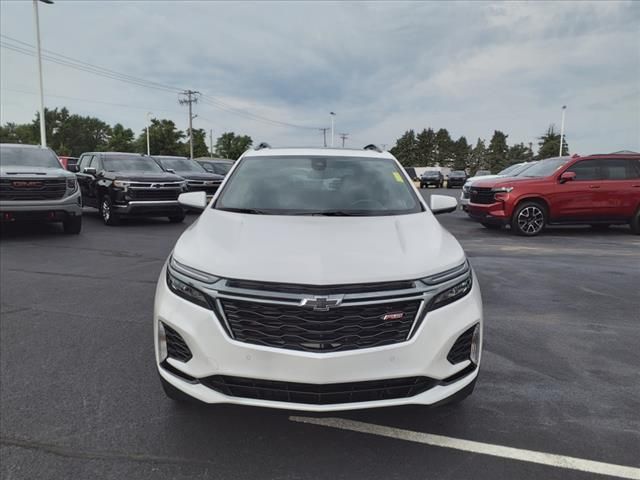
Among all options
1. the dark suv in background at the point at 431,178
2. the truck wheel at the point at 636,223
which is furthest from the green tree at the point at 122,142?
the truck wheel at the point at 636,223

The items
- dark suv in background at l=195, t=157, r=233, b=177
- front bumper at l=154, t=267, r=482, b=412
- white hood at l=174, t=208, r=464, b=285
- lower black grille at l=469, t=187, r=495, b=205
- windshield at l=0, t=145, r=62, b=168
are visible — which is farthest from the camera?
dark suv in background at l=195, t=157, r=233, b=177

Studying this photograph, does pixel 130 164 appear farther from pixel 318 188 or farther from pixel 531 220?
pixel 318 188

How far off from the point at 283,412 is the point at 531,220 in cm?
1036

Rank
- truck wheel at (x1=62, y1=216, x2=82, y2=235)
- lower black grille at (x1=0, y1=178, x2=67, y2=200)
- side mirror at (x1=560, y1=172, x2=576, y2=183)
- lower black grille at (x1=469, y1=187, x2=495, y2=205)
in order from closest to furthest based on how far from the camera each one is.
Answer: lower black grille at (x1=0, y1=178, x2=67, y2=200), truck wheel at (x1=62, y1=216, x2=82, y2=235), side mirror at (x1=560, y1=172, x2=576, y2=183), lower black grille at (x1=469, y1=187, x2=495, y2=205)

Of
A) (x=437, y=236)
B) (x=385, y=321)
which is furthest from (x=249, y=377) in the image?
(x=437, y=236)

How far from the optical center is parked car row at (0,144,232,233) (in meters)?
9.45

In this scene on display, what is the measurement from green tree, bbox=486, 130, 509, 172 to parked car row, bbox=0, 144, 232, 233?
85.8m

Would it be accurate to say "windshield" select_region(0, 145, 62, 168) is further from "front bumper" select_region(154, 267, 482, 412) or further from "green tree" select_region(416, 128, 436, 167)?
"green tree" select_region(416, 128, 436, 167)

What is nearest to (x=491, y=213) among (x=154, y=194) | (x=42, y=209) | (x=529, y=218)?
(x=529, y=218)

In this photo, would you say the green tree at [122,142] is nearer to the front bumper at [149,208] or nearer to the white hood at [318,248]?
the front bumper at [149,208]

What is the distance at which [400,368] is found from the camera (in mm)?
2387

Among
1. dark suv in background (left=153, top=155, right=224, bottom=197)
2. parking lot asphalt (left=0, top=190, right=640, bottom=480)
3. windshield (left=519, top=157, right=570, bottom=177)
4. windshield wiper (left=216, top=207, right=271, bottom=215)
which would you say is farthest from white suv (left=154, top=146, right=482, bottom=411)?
dark suv in background (left=153, top=155, right=224, bottom=197)

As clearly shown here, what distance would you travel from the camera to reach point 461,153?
10644cm

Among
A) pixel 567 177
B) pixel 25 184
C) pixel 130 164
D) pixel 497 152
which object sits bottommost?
pixel 25 184
